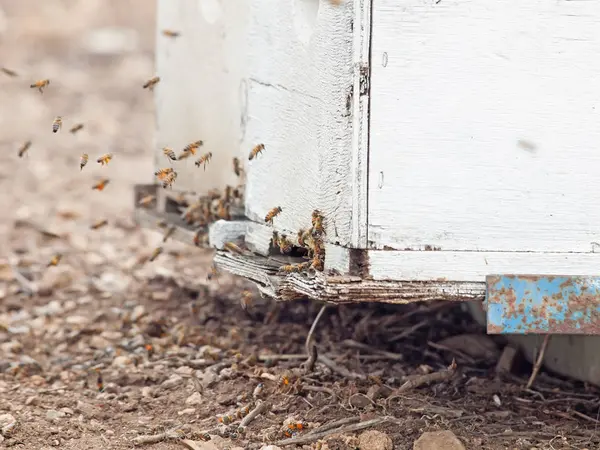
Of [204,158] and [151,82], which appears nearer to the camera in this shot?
[204,158]

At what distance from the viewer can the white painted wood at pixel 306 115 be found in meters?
3.41

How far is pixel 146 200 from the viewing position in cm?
580

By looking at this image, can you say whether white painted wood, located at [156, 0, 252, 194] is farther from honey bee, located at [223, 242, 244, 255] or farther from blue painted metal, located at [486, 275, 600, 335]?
blue painted metal, located at [486, 275, 600, 335]

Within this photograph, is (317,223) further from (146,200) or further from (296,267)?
(146,200)

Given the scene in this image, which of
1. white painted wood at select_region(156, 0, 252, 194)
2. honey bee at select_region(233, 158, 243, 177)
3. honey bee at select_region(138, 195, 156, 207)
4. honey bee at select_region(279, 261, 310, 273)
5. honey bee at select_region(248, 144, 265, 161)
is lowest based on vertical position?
honey bee at select_region(279, 261, 310, 273)

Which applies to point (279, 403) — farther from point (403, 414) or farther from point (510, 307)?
point (510, 307)

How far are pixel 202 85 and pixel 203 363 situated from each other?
1.52 m

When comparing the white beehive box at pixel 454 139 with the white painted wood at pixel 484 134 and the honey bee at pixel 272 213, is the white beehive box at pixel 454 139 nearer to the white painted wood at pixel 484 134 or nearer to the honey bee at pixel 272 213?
the white painted wood at pixel 484 134

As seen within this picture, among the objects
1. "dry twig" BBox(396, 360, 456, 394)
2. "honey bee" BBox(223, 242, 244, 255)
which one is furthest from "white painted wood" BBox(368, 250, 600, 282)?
"honey bee" BBox(223, 242, 244, 255)

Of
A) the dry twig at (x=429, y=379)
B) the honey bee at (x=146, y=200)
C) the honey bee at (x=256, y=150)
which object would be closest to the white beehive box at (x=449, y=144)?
the honey bee at (x=256, y=150)

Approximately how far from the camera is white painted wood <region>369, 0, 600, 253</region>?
11.1 ft

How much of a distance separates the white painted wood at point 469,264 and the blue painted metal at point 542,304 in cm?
4

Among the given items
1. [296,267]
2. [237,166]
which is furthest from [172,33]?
[296,267]

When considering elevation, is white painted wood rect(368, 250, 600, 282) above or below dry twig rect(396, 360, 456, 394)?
above
